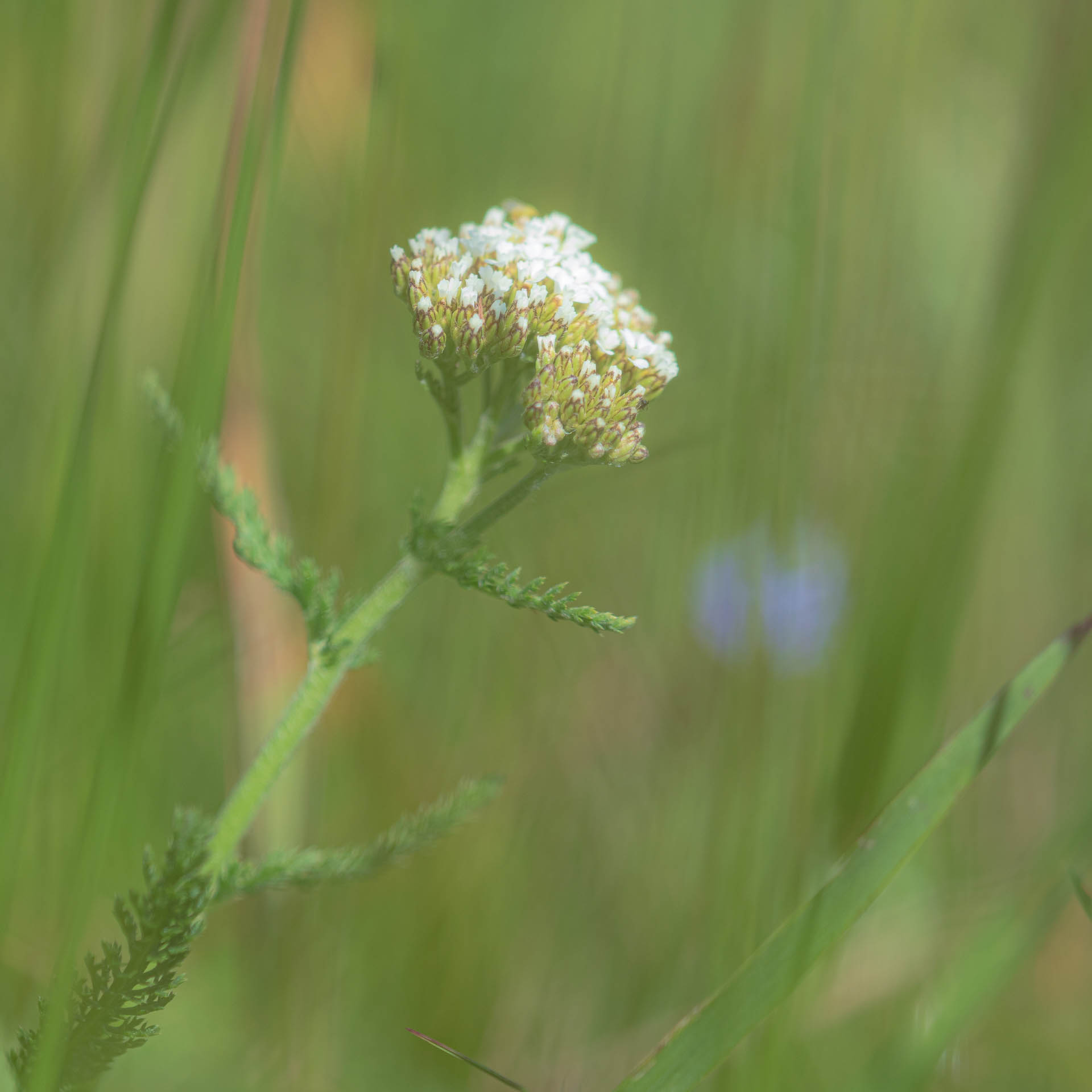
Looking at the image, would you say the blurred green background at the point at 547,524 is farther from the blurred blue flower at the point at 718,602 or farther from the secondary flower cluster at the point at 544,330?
the secondary flower cluster at the point at 544,330

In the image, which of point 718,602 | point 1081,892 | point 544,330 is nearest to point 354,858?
point 544,330

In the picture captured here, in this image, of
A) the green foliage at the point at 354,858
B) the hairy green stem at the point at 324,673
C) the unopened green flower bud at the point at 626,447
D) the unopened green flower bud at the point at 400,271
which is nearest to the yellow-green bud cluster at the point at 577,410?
the unopened green flower bud at the point at 626,447

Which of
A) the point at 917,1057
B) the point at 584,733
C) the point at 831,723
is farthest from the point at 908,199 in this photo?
the point at 917,1057

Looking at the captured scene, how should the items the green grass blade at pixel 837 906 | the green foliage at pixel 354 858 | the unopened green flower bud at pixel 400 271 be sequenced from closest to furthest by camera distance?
the green grass blade at pixel 837 906
the green foliage at pixel 354 858
the unopened green flower bud at pixel 400 271

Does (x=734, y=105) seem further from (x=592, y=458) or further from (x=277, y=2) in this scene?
(x=592, y=458)

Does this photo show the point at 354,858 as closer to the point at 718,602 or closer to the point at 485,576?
the point at 485,576

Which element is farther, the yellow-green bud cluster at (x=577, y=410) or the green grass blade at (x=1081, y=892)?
the yellow-green bud cluster at (x=577, y=410)
